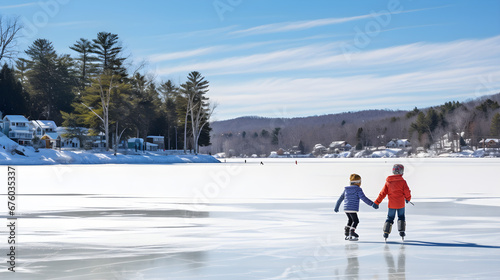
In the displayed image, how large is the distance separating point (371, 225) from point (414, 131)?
180 m

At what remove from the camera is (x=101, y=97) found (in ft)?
270

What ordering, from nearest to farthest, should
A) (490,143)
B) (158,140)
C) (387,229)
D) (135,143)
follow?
(387,229)
(135,143)
(158,140)
(490,143)

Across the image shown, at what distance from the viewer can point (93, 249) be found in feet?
31.6

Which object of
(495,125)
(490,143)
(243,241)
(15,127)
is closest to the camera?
(243,241)

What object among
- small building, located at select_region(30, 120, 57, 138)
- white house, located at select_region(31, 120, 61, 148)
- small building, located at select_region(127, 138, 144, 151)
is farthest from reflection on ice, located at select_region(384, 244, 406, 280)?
small building, located at select_region(30, 120, 57, 138)

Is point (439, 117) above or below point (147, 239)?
above

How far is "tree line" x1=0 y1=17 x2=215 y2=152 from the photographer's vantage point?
84.8 meters

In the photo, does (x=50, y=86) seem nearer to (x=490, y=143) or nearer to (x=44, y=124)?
(x=44, y=124)

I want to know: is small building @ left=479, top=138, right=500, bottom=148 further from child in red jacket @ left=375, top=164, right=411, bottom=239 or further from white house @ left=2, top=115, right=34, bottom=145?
child in red jacket @ left=375, top=164, right=411, bottom=239

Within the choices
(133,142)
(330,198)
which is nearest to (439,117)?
(133,142)

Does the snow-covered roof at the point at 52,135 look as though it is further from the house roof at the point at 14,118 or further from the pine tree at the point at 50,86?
the pine tree at the point at 50,86

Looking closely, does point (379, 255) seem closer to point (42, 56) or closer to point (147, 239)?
point (147, 239)

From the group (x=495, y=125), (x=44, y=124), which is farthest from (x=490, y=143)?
(x=44, y=124)

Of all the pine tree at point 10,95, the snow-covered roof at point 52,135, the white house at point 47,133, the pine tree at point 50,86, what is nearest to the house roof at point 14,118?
the white house at point 47,133
